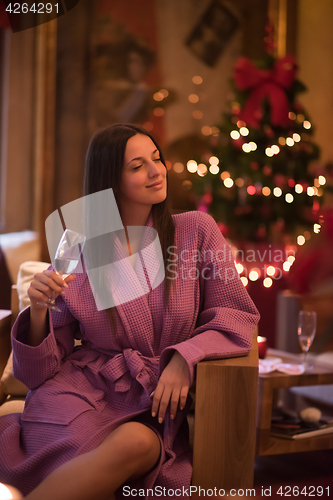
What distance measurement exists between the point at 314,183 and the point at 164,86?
4.17ft

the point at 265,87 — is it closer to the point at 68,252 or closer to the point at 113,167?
the point at 113,167

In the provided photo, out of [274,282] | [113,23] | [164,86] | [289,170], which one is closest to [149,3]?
[113,23]

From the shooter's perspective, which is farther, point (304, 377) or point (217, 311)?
point (304, 377)

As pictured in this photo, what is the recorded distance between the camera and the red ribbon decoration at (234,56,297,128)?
2742 mm

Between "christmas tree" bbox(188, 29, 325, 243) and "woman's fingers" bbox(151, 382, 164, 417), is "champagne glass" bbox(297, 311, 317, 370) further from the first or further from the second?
"christmas tree" bbox(188, 29, 325, 243)

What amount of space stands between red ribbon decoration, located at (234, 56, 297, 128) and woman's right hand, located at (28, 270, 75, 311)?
2035mm

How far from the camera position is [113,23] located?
3168 mm

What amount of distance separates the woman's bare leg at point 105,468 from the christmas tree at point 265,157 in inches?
79.5

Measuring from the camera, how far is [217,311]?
3.83ft

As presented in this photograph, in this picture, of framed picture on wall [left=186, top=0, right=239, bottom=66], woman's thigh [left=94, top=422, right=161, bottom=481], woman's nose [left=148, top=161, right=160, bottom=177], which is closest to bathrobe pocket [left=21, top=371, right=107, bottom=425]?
woman's thigh [left=94, top=422, right=161, bottom=481]

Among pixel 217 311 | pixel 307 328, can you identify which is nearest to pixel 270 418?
pixel 307 328

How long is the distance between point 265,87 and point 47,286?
85.9 inches

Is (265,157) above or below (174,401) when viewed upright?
above

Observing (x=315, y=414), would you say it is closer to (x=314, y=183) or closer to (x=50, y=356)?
(x=50, y=356)
